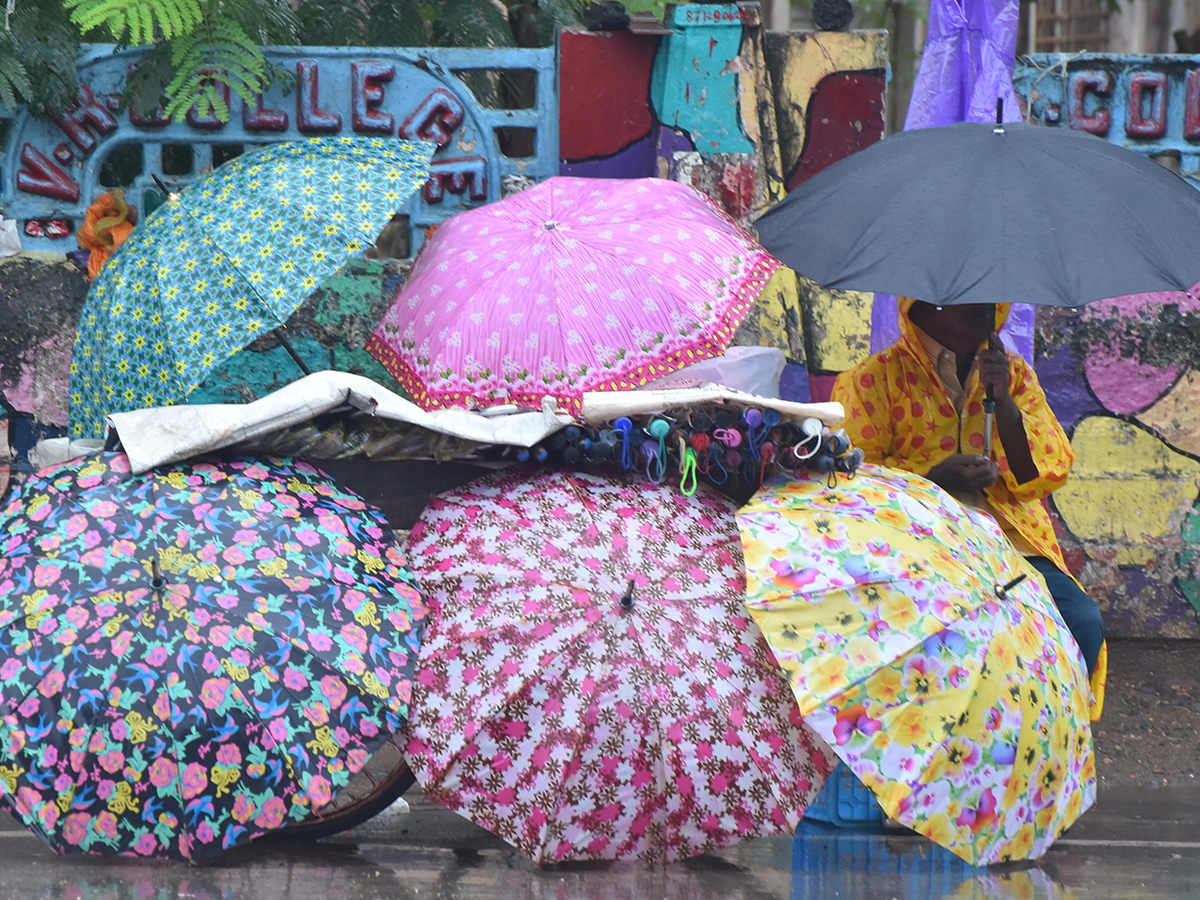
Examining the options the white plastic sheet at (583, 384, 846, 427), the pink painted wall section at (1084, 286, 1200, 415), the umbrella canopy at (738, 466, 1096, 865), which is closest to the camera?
the umbrella canopy at (738, 466, 1096, 865)

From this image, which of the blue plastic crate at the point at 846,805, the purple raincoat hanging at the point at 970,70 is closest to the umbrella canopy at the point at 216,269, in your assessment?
the purple raincoat hanging at the point at 970,70

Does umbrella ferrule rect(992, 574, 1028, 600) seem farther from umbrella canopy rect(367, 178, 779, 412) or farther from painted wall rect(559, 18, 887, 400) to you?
painted wall rect(559, 18, 887, 400)

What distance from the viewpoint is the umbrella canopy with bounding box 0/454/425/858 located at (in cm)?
305

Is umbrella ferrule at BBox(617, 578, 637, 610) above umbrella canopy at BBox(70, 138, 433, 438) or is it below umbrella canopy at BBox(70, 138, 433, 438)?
below

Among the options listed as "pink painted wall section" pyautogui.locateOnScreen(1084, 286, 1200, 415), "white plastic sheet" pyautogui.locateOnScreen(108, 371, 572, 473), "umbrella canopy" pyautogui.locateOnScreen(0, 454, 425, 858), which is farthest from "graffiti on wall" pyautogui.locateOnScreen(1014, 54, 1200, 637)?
"umbrella canopy" pyautogui.locateOnScreen(0, 454, 425, 858)

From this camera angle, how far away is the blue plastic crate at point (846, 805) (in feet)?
12.7

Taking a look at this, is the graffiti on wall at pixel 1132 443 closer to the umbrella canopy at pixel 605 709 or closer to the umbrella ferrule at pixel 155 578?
the umbrella canopy at pixel 605 709

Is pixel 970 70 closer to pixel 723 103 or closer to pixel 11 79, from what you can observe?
pixel 723 103

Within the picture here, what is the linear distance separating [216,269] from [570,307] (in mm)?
1024

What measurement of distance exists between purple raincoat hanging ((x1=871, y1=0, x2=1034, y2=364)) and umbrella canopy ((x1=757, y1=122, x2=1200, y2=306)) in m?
0.82

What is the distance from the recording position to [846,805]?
12.8ft

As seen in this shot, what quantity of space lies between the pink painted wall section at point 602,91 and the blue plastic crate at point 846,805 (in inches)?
101

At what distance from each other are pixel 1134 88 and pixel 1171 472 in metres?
1.56

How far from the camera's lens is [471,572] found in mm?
3342
